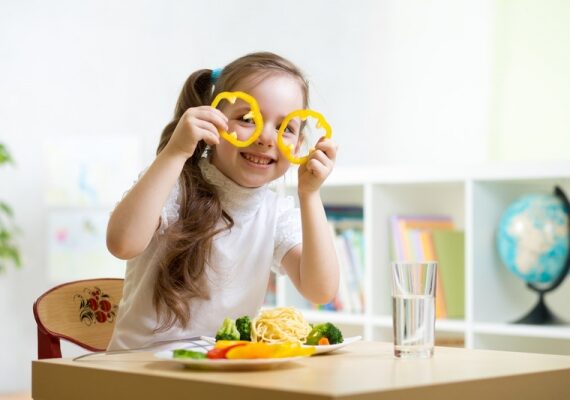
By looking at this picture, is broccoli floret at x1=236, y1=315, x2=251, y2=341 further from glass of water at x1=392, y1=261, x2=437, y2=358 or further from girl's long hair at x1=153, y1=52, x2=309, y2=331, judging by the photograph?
girl's long hair at x1=153, y1=52, x2=309, y2=331

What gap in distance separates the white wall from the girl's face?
2.37 metres

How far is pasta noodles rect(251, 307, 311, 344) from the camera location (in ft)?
4.04

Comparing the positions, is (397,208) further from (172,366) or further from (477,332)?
(172,366)

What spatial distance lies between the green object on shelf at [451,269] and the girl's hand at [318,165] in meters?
1.84

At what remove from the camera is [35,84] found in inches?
163

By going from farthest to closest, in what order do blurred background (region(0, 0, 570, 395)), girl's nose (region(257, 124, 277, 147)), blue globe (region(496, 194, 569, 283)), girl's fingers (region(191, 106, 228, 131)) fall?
blurred background (region(0, 0, 570, 395)), blue globe (region(496, 194, 569, 283)), girl's nose (region(257, 124, 277, 147)), girl's fingers (region(191, 106, 228, 131))

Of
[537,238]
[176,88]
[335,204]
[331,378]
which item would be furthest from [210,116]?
[176,88]

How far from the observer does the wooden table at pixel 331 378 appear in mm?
917

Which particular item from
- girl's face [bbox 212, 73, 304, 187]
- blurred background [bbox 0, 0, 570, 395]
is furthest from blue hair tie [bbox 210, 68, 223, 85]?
blurred background [bbox 0, 0, 570, 395]

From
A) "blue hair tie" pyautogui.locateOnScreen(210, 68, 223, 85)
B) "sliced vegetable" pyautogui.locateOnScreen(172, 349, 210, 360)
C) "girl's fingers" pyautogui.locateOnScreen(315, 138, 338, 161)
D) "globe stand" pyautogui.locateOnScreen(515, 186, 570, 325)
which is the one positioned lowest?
"globe stand" pyautogui.locateOnScreen(515, 186, 570, 325)

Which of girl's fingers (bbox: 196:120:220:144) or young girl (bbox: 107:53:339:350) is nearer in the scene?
girl's fingers (bbox: 196:120:220:144)

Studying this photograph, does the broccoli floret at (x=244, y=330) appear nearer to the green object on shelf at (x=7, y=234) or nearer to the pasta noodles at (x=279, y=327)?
→ the pasta noodles at (x=279, y=327)

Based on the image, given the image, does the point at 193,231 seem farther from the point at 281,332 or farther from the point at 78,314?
the point at 281,332

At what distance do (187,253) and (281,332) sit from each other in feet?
1.52
